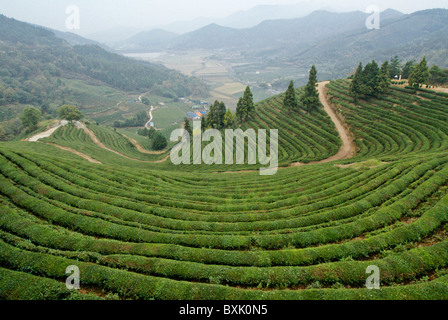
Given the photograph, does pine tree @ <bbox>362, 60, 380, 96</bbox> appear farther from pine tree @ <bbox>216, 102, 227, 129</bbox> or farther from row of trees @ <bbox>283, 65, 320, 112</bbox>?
pine tree @ <bbox>216, 102, 227, 129</bbox>

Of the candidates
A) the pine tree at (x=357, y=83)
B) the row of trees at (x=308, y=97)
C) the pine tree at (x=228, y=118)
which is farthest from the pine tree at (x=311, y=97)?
the pine tree at (x=228, y=118)

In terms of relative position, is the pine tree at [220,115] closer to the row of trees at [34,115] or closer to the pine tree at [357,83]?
the pine tree at [357,83]

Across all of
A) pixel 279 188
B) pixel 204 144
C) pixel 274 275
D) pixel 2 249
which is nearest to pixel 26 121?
pixel 204 144

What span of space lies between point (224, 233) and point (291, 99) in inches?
2083

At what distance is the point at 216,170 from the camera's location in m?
43.5

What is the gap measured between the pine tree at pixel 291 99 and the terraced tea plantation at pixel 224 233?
3418cm

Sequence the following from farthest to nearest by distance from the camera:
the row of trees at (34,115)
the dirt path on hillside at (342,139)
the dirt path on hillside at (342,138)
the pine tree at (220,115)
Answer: the row of trees at (34,115) < the pine tree at (220,115) < the dirt path on hillside at (342,138) < the dirt path on hillside at (342,139)

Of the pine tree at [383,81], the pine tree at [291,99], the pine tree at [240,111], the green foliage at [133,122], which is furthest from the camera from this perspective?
the green foliage at [133,122]

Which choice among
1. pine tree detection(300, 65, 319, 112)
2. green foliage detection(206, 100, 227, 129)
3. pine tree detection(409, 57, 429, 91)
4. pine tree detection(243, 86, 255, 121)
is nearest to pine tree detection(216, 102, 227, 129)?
green foliage detection(206, 100, 227, 129)

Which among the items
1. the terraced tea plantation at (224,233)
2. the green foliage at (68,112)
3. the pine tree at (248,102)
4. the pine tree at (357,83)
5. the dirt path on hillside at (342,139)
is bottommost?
the terraced tea plantation at (224,233)

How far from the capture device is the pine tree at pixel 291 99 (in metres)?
60.8

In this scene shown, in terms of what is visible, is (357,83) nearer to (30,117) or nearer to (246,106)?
(246,106)

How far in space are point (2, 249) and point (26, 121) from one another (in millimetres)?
88442

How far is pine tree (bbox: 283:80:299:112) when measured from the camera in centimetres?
6084
